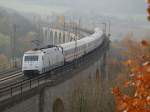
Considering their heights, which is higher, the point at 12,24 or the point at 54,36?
the point at 12,24

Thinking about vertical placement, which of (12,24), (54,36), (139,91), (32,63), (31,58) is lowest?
(54,36)

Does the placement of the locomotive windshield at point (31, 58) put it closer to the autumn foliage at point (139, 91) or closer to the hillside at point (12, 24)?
the autumn foliage at point (139, 91)

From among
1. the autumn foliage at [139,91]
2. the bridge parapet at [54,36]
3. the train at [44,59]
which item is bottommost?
the bridge parapet at [54,36]

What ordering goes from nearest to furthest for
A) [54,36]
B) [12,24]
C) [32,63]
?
[32,63]
[54,36]
[12,24]

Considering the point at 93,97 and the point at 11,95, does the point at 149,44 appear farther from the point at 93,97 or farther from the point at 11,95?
the point at 93,97

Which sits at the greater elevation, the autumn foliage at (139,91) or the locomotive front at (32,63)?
the autumn foliage at (139,91)

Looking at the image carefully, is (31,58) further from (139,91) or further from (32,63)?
(139,91)

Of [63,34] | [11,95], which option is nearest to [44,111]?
[11,95]

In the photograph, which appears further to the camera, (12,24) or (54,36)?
(12,24)

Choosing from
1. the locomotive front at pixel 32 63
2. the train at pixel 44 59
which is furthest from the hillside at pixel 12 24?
the locomotive front at pixel 32 63

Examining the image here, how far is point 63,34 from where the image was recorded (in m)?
109

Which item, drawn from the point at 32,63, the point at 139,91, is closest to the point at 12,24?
the point at 32,63

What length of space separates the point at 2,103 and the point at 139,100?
50.4ft

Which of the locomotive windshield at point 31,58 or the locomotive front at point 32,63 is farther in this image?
the locomotive windshield at point 31,58
